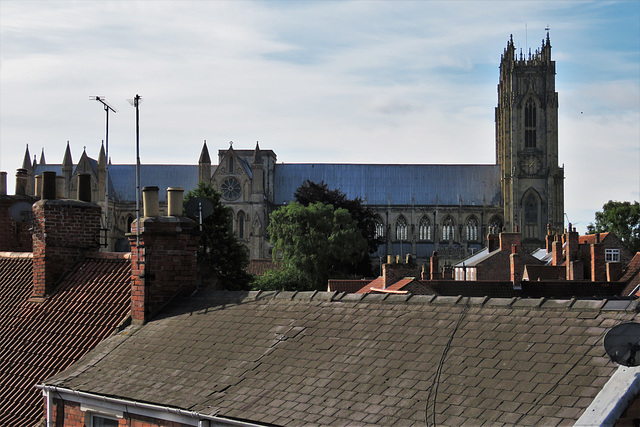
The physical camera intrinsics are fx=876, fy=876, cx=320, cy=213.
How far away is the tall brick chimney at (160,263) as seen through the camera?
475 inches

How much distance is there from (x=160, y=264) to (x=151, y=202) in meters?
1.11

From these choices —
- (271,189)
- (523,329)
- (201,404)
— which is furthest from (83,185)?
(271,189)

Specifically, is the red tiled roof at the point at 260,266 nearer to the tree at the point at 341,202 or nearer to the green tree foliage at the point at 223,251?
the tree at the point at 341,202

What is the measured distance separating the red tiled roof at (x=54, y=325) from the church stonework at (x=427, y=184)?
79068 millimetres

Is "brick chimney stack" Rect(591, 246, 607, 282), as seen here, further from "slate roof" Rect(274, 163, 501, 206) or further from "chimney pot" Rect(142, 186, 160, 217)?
"slate roof" Rect(274, 163, 501, 206)

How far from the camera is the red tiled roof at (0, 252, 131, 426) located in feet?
41.2

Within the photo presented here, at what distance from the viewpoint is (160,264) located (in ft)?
40.3

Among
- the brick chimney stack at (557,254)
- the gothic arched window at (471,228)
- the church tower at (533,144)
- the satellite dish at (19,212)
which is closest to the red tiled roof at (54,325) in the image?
the satellite dish at (19,212)

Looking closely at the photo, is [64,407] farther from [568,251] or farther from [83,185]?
[568,251]

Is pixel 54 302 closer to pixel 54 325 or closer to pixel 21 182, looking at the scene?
pixel 54 325

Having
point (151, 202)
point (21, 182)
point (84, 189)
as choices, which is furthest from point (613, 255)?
point (151, 202)

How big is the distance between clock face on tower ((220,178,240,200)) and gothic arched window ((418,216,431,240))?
22.9 meters

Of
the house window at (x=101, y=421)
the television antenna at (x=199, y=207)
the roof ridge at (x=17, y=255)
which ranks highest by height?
the television antenna at (x=199, y=207)

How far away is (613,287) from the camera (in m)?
38.9
